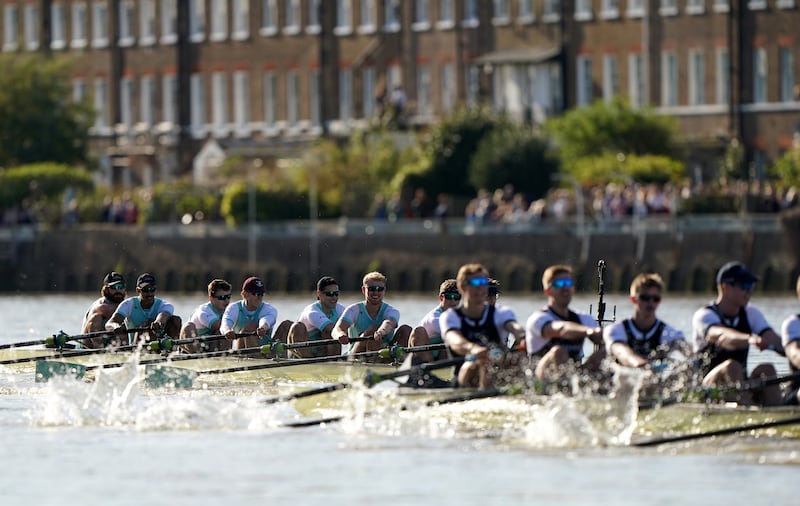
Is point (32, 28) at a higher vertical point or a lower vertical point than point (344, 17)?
higher

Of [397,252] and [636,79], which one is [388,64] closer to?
[636,79]

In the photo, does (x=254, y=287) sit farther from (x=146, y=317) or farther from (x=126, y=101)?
(x=126, y=101)

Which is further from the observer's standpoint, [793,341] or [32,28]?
[32,28]

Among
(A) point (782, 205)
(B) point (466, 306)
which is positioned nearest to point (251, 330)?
(B) point (466, 306)

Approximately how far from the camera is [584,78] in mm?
75938

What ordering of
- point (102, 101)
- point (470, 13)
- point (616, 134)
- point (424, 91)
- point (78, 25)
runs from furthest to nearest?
point (78, 25)
point (102, 101)
point (424, 91)
point (470, 13)
point (616, 134)

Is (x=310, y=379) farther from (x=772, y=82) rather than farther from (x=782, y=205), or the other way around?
(x=772, y=82)

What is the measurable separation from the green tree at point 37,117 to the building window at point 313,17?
8015 mm

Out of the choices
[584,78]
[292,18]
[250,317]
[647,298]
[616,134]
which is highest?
[292,18]

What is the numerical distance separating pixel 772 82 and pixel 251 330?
42.7m

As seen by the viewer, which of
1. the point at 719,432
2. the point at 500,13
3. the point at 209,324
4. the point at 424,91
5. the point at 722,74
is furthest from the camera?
the point at 424,91

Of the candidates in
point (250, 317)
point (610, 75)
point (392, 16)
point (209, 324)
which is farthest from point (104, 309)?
point (392, 16)

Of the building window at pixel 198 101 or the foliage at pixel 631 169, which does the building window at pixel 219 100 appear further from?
the foliage at pixel 631 169

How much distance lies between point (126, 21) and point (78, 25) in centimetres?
238
